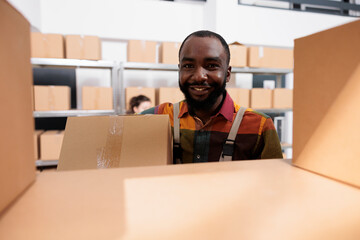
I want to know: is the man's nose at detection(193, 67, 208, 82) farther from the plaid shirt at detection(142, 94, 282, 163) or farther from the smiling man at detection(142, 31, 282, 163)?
the plaid shirt at detection(142, 94, 282, 163)

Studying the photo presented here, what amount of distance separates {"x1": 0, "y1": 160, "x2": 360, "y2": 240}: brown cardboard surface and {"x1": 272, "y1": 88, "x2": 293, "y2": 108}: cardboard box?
2.39 m

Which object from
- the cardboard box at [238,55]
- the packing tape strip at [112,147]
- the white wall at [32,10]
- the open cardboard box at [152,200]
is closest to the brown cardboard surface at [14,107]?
the open cardboard box at [152,200]

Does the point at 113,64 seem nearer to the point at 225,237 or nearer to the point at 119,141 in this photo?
the point at 119,141

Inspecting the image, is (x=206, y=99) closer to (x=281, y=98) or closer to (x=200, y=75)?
(x=200, y=75)

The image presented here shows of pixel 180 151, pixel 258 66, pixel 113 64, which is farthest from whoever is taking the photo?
pixel 258 66

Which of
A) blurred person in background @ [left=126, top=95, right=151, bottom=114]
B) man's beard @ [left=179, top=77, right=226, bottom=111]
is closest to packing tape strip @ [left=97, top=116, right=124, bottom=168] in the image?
man's beard @ [left=179, top=77, right=226, bottom=111]

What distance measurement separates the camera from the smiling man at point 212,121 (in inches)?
42.3

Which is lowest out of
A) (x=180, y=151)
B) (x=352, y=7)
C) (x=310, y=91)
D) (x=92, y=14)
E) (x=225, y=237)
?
(x=180, y=151)

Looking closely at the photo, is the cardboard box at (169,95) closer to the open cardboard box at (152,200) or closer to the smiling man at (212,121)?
the smiling man at (212,121)

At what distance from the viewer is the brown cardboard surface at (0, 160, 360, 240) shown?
21 cm

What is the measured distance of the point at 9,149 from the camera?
264mm

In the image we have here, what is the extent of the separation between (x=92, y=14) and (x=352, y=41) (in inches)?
114

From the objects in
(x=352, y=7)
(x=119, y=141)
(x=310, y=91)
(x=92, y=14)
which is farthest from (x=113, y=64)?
(x=352, y=7)

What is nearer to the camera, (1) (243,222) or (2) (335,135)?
(1) (243,222)
